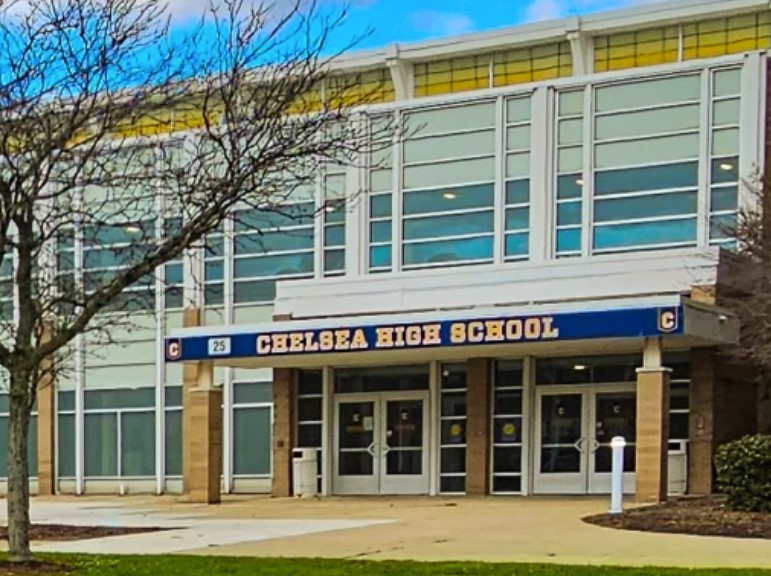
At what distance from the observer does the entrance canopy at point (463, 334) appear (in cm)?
2189

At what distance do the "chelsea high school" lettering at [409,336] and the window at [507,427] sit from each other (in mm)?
3284

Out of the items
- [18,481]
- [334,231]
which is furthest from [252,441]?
[18,481]

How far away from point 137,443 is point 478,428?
1017 cm

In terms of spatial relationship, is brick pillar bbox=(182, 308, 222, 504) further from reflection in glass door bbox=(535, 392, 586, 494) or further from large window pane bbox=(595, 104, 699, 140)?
large window pane bbox=(595, 104, 699, 140)

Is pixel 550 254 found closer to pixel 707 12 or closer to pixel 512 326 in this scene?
pixel 512 326

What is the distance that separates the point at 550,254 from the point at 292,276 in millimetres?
6251

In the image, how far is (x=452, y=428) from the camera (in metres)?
27.0

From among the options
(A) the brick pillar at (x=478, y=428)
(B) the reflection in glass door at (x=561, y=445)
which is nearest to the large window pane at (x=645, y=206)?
(B) the reflection in glass door at (x=561, y=445)

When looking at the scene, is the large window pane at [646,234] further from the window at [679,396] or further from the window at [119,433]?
the window at [119,433]

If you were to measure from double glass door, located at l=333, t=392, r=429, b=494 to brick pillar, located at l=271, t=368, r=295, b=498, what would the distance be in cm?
102

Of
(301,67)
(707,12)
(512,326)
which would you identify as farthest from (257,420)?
(301,67)

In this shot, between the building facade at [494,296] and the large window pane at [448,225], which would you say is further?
the large window pane at [448,225]

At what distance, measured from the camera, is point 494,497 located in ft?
82.4

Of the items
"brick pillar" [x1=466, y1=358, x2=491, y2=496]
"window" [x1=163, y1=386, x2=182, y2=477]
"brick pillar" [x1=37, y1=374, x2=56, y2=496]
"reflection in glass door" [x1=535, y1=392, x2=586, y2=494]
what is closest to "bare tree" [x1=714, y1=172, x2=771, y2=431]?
"reflection in glass door" [x1=535, y1=392, x2=586, y2=494]
